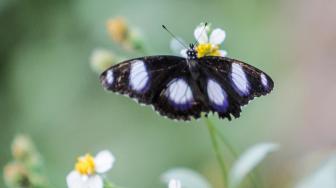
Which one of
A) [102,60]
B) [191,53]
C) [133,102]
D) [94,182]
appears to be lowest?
[94,182]

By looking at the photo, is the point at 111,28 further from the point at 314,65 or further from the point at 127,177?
the point at 314,65

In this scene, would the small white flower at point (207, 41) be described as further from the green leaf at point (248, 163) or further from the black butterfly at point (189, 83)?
the green leaf at point (248, 163)

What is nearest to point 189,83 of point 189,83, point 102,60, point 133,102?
point 189,83

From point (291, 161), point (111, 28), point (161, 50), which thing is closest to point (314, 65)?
point (291, 161)

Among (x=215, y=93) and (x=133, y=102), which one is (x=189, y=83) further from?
(x=133, y=102)

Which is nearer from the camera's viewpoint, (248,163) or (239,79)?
(239,79)

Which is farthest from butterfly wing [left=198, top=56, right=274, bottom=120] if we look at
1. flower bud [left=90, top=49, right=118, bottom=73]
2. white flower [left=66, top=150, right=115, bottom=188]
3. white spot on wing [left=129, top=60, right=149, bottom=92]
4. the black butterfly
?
flower bud [left=90, top=49, right=118, bottom=73]
